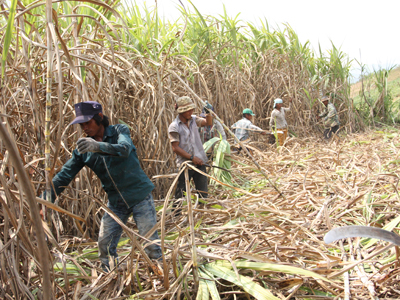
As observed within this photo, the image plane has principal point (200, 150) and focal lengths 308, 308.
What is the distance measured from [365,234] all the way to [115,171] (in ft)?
5.29

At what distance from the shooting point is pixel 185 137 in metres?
3.40

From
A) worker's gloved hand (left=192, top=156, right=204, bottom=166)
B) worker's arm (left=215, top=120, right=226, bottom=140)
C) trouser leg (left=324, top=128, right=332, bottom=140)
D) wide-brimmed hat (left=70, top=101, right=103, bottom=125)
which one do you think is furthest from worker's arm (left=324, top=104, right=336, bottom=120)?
wide-brimmed hat (left=70, top=101, right=103, bottom=125)

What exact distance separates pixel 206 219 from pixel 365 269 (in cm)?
138

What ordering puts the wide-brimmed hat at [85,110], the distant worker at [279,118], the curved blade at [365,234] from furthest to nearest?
the distant worker at [279,118] < the wide-brimmed hat at [85,110] < the curved blade at [365,234]

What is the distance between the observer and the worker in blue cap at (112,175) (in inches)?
79.6

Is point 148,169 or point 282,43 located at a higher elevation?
point 282,43

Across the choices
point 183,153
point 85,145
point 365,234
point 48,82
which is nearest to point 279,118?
point 183,153

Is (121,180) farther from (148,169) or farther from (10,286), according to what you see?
(148,169)

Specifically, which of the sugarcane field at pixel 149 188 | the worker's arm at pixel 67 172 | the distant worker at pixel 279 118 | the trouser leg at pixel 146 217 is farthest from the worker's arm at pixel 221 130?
the worker's arm at pixel 67 172

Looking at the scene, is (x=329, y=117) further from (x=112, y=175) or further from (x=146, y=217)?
(x=112, y=175)

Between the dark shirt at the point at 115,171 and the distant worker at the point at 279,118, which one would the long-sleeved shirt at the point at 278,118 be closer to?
the distant worker at the point at 279,118

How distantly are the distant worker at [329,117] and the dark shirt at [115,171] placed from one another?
665 cm

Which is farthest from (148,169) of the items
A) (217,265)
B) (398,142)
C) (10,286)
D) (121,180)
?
(398,142)

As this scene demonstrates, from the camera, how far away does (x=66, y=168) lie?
208 cm
